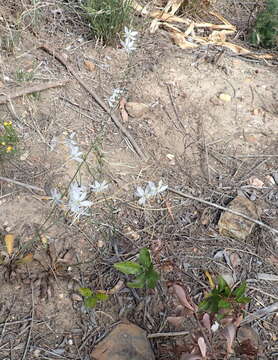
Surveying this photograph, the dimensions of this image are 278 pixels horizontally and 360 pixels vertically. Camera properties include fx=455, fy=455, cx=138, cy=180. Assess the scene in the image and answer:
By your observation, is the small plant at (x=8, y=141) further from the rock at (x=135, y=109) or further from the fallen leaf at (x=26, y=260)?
the rock at (x=135, y=109)

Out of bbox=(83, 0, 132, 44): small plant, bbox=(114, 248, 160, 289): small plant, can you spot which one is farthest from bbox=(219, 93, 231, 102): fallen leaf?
bbox=(114, 248, 160, 289): small plant

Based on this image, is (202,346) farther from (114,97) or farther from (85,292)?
(114,97)

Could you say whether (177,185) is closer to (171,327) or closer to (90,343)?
(171,327)

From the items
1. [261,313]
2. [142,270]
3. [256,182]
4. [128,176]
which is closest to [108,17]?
[128,176]

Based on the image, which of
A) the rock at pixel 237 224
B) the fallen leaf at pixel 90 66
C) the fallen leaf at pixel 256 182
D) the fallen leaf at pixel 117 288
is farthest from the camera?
the fallen leaf at pixel 90 66

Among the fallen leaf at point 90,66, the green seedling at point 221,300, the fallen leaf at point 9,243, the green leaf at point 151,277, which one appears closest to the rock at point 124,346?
the green leaf at point 151,277

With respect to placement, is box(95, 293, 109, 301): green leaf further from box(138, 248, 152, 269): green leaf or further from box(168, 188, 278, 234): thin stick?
box(168, 188, 278, 234): thin stick

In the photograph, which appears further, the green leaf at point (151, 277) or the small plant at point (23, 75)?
the small plant at point (23, 75)
